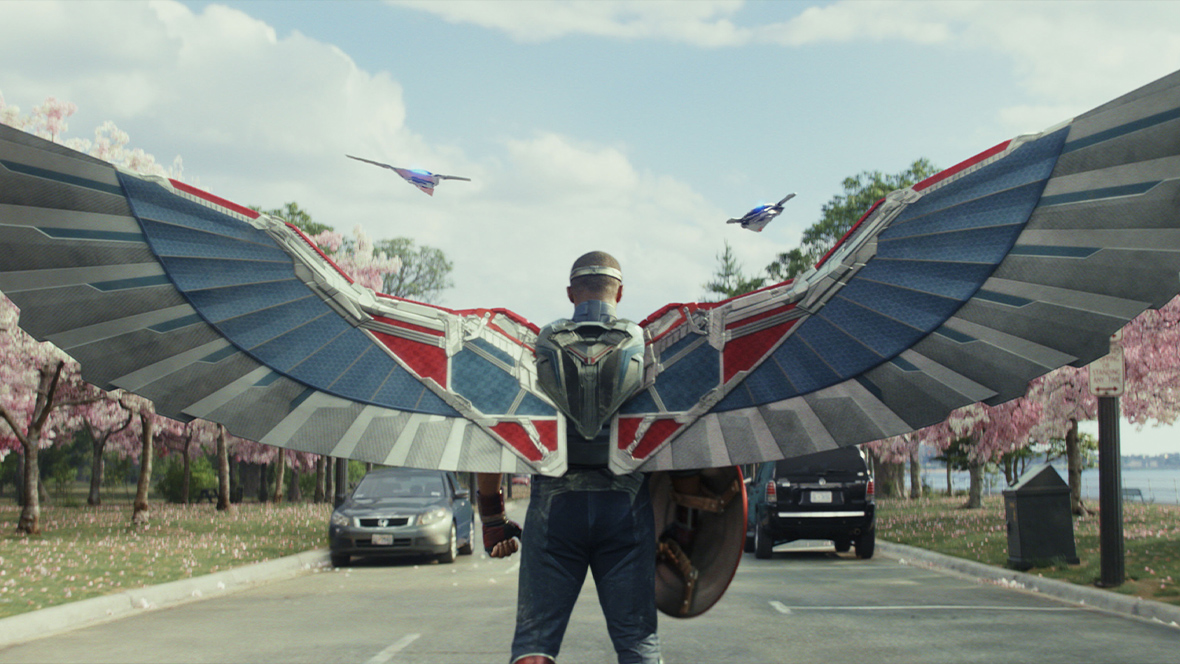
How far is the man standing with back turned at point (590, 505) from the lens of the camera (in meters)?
3.27

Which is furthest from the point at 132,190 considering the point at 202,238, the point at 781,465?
the point at 781,465

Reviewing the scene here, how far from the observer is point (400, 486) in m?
16.5

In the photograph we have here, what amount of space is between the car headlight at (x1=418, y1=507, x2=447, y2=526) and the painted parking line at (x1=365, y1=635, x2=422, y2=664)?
705cm

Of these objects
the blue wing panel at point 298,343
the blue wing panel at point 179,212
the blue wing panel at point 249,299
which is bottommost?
the blue wing panel at point 298,343

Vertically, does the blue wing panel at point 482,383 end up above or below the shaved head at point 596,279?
below

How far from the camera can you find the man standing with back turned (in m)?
3.27

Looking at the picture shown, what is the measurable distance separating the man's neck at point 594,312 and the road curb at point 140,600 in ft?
22.5

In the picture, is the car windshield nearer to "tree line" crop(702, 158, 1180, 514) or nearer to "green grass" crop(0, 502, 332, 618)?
"green grass" crop(0, 502, 332, 618)

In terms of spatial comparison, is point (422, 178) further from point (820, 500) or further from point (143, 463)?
point (143, 463)

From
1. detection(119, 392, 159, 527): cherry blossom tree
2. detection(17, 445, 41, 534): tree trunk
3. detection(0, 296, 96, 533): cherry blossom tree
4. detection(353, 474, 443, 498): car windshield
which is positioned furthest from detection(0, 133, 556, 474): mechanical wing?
detection(119, 392, 159, 527): cherry blossom tree

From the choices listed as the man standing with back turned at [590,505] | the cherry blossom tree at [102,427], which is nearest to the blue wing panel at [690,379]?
the man standing with back turned at [590,505]

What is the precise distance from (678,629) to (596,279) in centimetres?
571

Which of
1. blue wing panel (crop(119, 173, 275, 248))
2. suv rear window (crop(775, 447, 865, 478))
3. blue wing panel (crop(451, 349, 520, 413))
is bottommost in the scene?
suv rear window (crop(775, 447, 865, 478))

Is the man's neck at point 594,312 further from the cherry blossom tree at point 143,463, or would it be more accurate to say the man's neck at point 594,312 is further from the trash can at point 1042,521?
the cherry blossom tree at point 143,463
